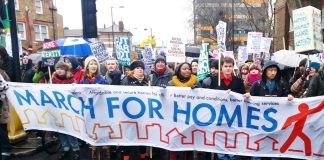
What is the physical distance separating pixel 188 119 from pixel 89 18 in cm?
412

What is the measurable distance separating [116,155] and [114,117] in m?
0.92

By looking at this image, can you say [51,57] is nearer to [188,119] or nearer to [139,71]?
[139,71]

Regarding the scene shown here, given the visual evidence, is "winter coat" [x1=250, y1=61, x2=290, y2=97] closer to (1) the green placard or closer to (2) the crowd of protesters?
(2) the crowd of protesters

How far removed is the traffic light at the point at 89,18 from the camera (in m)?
7.41

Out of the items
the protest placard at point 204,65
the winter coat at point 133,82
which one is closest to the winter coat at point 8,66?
the winter coat at point 133,82

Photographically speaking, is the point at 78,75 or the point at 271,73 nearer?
the point at 271,73

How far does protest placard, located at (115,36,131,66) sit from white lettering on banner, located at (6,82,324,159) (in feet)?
12.1

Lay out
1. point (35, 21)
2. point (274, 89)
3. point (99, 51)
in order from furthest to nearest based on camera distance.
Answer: point (35, 21)
point (99, 51)
point (274, 89)

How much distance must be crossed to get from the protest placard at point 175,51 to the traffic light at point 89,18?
173 cm

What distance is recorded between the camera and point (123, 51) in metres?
8.59

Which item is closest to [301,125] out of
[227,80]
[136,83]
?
[227,80]

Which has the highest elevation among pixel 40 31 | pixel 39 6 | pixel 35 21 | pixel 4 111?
pixel 39 6

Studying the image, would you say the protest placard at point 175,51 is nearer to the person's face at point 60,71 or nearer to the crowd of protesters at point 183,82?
the crowd of protesters at point 183,82

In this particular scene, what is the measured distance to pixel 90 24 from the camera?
7551mm
